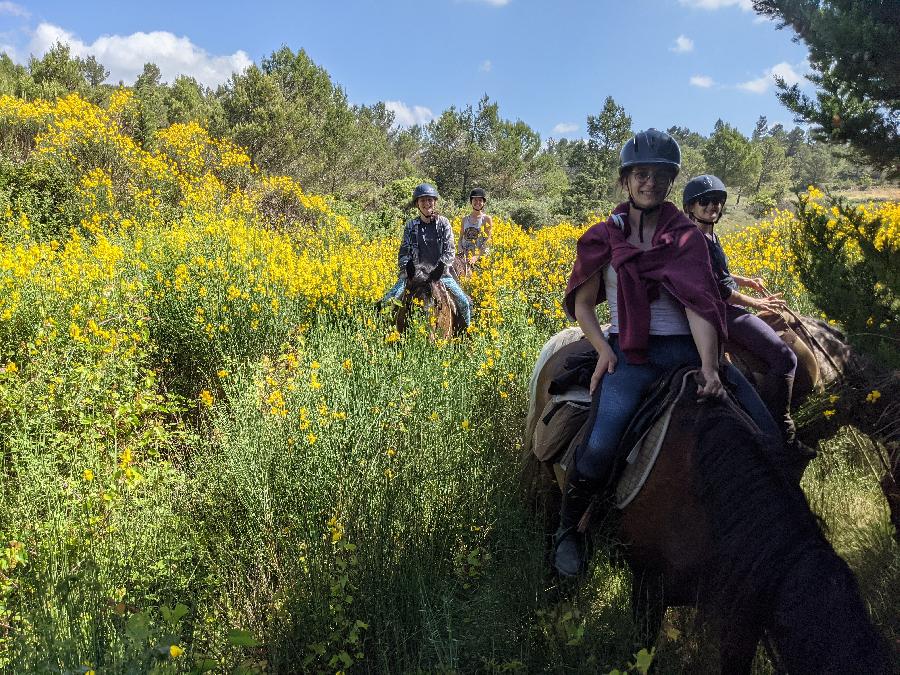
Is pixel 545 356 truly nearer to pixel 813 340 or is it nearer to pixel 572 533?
pixel 572 533

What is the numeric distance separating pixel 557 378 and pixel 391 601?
127cm

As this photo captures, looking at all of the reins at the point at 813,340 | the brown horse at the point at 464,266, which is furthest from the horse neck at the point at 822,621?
the brown horse at the point at 464,266

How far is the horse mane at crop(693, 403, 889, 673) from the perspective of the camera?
1.40m

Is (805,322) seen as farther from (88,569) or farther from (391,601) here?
(88,569)

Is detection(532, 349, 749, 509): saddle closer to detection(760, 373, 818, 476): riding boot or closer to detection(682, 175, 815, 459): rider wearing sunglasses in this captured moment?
detection(682, 175, 815, 459): rider wearing sunglasses

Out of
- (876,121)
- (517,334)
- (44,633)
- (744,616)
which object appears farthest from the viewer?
(517,334)

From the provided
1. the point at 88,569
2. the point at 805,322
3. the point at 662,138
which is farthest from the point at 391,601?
the point at 805,322

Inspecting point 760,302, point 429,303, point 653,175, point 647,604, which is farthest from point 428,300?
point 647,604

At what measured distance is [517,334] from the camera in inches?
220

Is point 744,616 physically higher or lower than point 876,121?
lower

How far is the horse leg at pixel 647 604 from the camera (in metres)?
2.30

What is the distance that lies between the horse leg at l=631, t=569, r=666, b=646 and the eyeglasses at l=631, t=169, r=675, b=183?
1.62 meters

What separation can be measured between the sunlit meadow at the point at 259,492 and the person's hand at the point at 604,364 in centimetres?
89

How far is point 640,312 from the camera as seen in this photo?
2424 millimetres
